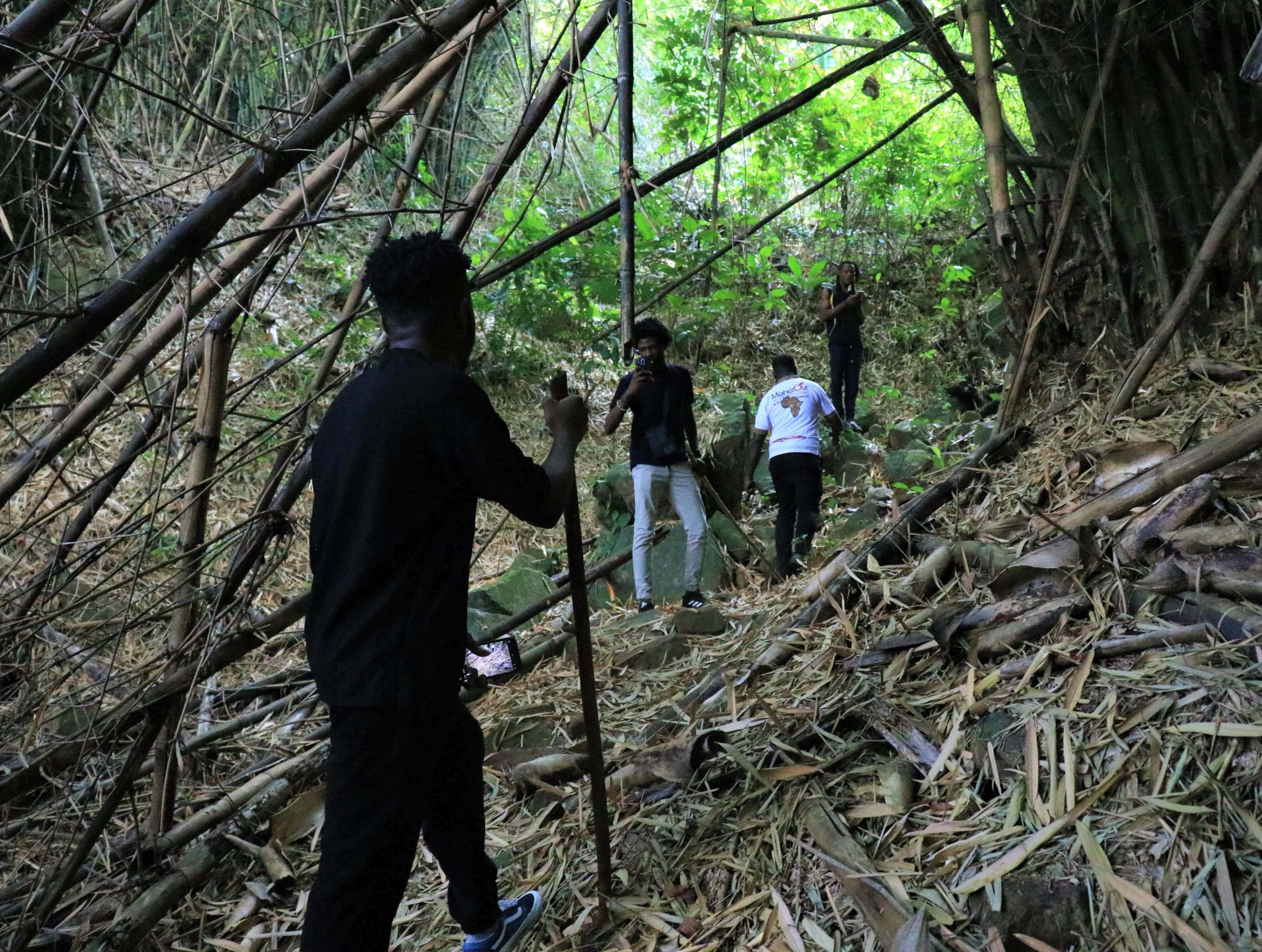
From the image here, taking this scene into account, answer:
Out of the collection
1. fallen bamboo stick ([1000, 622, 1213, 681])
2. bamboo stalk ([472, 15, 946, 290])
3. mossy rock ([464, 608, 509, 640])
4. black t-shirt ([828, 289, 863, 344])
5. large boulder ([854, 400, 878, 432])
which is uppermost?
bamboo stalk ([472, 15, 946, 290])

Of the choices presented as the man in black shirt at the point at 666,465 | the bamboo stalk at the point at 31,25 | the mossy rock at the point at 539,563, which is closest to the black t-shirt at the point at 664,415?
the man in black shirt at the point at 666,465

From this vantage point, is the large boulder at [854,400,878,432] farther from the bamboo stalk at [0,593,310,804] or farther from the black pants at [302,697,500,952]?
the black pants at [302,697,500,952]

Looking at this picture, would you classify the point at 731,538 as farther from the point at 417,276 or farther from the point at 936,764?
the point at 417,276

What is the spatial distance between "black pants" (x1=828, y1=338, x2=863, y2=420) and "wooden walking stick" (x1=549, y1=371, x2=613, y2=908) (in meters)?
6.04

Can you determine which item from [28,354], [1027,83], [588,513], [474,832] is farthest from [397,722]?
[588,513]

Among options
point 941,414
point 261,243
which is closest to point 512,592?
point 261,243

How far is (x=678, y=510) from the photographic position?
5.29m

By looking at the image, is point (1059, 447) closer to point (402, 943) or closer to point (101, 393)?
point (402, 943)

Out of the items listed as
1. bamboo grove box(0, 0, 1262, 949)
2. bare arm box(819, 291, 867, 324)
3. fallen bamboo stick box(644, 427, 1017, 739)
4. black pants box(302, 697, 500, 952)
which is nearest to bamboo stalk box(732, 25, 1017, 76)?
bamboo grove box(0, 0, 1262, 949)

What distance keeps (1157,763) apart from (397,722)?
65.4 inches

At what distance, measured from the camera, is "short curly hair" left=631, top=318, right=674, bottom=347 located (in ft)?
15.4

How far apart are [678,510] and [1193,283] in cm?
302

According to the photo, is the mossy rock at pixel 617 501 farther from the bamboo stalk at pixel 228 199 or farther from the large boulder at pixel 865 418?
the bamboo stalk at pixel 228 199

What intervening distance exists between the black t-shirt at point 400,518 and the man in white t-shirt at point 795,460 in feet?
12.0
